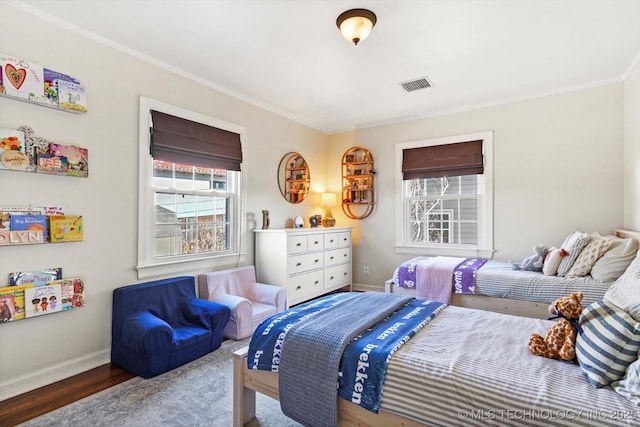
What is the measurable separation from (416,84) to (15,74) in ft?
11.2

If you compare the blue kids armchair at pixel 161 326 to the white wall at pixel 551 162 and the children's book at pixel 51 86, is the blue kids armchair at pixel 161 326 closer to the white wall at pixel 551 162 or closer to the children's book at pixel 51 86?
the children's book at pixel 51 86

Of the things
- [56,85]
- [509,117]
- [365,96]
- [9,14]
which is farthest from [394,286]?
[9,14]

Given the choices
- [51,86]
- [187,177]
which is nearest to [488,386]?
[187,177]

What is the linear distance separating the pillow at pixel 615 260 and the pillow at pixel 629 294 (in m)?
0.64

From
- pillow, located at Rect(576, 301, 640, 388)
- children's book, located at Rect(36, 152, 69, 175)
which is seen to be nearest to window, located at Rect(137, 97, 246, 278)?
children's book, located at Rect(36, 152, 69, 175)

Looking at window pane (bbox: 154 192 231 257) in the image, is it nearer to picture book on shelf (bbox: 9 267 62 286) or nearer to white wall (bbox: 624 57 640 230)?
picture book on shelf (bbox: 9 267 62 286)

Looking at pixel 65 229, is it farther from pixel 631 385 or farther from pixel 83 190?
pixel 631 385

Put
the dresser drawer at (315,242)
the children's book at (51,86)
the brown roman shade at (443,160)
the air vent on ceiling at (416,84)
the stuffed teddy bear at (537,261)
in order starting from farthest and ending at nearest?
the brown roman shade at (443,160) < the dresser drawer at (315,242) < the air vent on ceiling at (416,84) < the stuffed teddy bear at (537,261) < the children's book at (51,86)

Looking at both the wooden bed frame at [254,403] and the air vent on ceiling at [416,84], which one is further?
the air vent on ceiling at [416,84]

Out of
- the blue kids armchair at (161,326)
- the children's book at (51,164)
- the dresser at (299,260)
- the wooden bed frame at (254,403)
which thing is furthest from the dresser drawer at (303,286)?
the children's book at (51,164)

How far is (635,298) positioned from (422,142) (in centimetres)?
335

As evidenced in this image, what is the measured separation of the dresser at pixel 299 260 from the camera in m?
3.78

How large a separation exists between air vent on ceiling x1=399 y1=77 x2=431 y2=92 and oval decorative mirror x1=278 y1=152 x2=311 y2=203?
181cm

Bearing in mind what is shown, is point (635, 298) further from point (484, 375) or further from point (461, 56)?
point (461, 56)
